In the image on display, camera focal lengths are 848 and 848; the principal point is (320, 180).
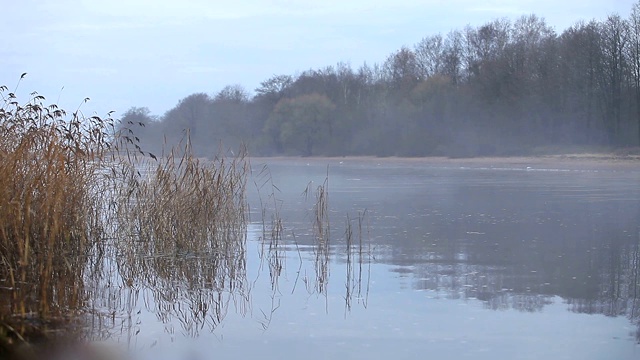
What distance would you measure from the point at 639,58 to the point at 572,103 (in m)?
4.30

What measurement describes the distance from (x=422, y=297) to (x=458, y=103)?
43672 millimetres

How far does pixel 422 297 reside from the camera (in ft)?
23.3

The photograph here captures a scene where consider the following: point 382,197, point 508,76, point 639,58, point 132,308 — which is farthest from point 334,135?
point 132,308

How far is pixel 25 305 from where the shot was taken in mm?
6059

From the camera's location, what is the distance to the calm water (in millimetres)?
5648

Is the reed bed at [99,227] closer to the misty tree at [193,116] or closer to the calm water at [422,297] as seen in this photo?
the calm water at [422,297]

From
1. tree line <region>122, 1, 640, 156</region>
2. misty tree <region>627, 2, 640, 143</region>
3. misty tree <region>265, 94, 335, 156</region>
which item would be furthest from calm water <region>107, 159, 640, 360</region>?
misty tree <region>265, 94, 335, 156</region>

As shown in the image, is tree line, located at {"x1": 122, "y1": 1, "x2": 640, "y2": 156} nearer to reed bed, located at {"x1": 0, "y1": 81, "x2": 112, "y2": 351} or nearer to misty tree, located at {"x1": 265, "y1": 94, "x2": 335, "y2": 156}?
misty tree, located at {"x1": 265, "y1": 94, "x2": 335, "y2": 156}

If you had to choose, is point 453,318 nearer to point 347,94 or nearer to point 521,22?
point 521,22

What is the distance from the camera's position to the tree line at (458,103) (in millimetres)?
38219

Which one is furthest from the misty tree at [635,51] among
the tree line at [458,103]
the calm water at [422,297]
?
the calm water at [422,297]

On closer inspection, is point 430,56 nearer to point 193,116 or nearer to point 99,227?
point 193,116

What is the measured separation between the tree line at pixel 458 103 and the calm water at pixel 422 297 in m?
17.7

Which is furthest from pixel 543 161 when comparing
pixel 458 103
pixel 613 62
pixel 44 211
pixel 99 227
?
pixel 44 211
